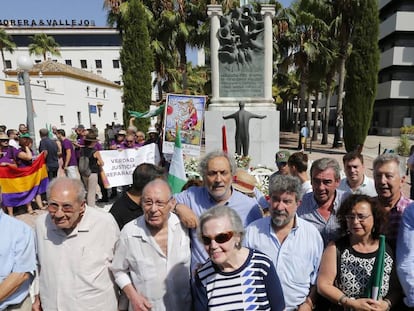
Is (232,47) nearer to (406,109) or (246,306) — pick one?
(246,306)

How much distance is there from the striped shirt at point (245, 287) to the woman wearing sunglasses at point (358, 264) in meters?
0.45

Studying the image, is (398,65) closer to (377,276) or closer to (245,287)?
(377,276)

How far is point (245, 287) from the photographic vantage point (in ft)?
5.65

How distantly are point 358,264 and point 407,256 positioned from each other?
0.93ft

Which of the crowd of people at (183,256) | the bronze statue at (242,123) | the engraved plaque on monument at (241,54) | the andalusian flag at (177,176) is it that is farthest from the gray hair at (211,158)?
the engraved plaque on monument at (241,54)

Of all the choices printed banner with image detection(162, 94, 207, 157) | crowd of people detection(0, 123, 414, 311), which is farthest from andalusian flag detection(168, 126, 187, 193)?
crowd of people detection(0, 123, 414, 311)

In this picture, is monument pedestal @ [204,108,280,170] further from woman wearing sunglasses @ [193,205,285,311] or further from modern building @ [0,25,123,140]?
modern building @ [0,25,123,140]

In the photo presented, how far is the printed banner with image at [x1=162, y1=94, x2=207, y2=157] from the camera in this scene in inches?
264

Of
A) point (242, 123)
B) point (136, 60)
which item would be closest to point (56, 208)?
point (242, 123)

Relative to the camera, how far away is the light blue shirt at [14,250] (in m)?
2.00

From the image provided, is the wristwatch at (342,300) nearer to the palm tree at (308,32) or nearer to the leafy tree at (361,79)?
the leafy tree at (361,79)

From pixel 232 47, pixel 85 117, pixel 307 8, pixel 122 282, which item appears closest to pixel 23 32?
pixel 85 117

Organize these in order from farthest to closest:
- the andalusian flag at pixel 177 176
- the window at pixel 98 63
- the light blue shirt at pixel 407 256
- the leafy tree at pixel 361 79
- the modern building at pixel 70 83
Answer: the window at pixel 98 63, the modern building at pixel 70 83, the leafy tree at pixel 361 79, the andalusian flag at pixel 177 176, the light blue shirt at pixel 407 256

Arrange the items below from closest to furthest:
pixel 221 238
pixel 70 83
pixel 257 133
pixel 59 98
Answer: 1. pixel 221 238
2. pixel 257 133
3. pixel 59 98
4. pixel 70 83
